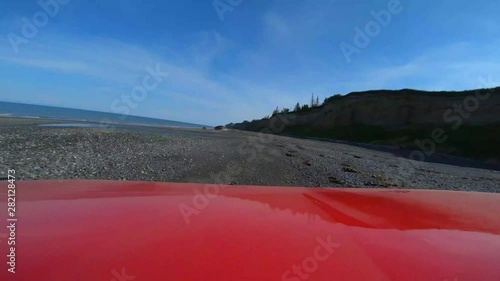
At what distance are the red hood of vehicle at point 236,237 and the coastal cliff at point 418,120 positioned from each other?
3003 cm

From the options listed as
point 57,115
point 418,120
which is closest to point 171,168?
point 418,120

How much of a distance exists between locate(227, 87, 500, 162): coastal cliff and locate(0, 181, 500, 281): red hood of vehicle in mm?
30031

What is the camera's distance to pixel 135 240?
3213 mm

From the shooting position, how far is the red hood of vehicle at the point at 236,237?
268cm

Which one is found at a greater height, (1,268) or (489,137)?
(489,137)

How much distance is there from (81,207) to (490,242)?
5.48m

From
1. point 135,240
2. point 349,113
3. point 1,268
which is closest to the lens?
point 1,268

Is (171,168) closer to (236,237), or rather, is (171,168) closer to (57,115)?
(236,237)

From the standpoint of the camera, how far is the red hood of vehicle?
2.68 meters

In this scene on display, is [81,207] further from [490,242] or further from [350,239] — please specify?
[490,242]

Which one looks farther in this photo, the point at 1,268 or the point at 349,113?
the point at 349,113

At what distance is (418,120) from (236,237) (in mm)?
42344

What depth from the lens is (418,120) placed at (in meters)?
39.1

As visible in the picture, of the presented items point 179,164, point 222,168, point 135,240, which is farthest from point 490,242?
point 179,164
